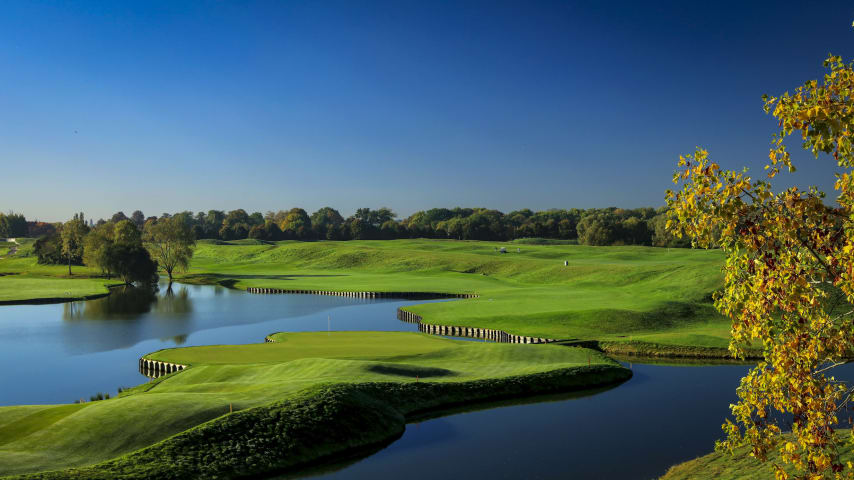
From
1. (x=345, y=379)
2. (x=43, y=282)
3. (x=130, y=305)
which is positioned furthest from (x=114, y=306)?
(x=345, y=379)

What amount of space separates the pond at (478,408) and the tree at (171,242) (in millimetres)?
56949

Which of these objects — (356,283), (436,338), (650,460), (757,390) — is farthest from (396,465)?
(356,283)

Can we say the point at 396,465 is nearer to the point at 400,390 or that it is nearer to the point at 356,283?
the point at 400,390

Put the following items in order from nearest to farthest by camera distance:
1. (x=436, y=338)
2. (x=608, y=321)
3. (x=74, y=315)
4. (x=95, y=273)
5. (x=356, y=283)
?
1. (x=436, y=338)
2. (x=608, y=321)
3. (x=74, y=315)
4. (x=356, y=283)
5. (x=95, y=273)

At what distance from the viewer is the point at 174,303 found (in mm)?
86000

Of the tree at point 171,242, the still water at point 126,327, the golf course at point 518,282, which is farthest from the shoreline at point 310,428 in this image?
the tree at point 171,242

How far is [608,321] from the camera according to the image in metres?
55.0

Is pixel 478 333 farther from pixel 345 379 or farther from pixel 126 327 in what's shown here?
pixel 126 327

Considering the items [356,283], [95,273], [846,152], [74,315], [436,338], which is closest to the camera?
[846,152]

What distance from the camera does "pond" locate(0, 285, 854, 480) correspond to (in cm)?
2438

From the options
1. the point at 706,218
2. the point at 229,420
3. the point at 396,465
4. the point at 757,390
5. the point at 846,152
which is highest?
the point at 846,152

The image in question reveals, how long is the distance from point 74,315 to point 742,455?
68.6 metres

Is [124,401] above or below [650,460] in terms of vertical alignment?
above

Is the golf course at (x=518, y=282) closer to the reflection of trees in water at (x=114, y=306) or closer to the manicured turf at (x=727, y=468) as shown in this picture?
the reflection of trees in water at (x=114, y=306)
